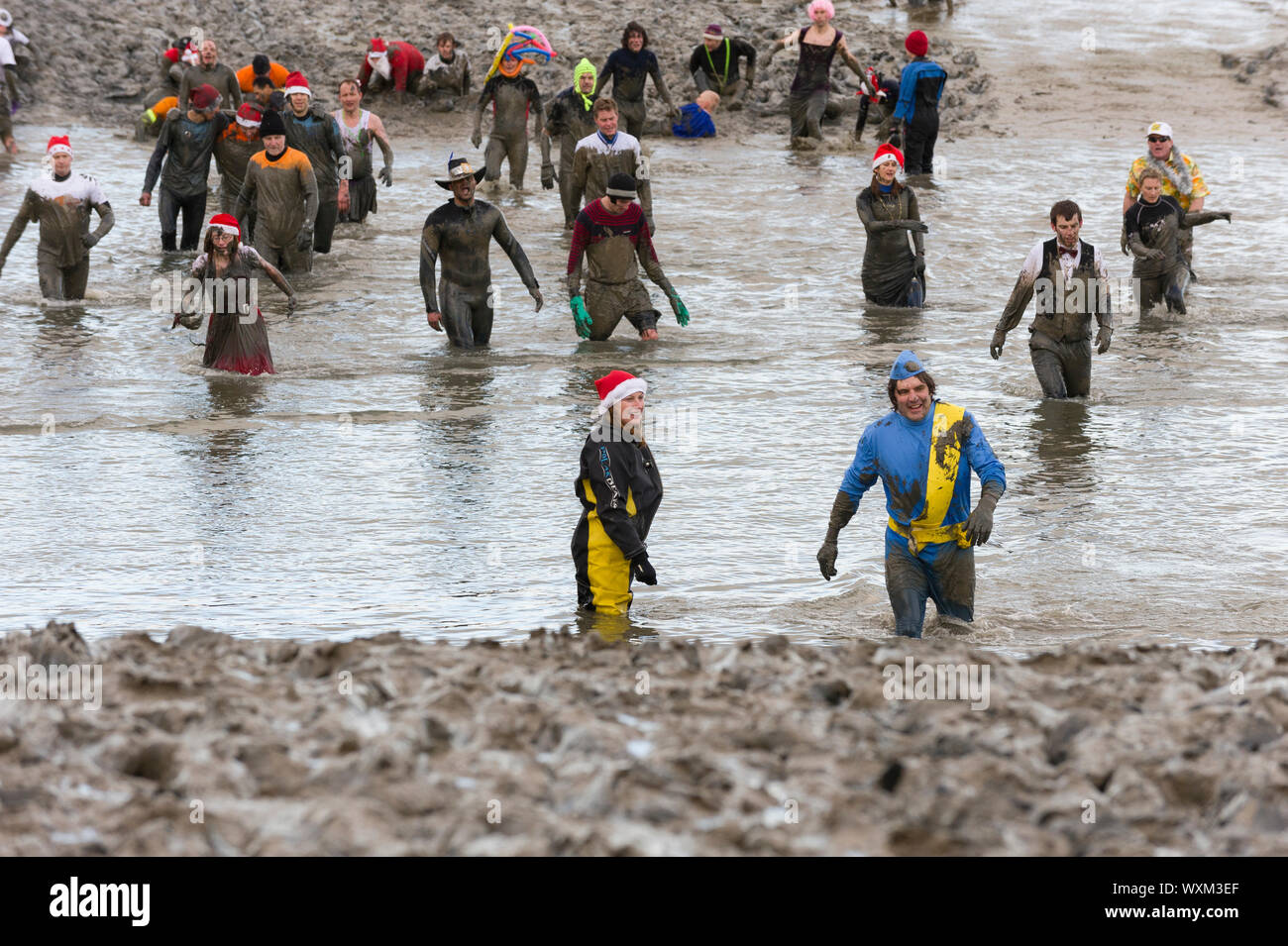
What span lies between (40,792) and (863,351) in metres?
10.2

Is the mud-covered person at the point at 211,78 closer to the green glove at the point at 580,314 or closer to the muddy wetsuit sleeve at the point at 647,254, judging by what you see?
the green glove at the point at 580,314

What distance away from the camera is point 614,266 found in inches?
558

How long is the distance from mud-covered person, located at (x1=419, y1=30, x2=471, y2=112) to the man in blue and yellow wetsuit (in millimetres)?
19417

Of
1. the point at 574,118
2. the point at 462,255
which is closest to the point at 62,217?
the point at 462,255

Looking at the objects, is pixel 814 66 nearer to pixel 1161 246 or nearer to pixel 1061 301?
pixel 1161 246

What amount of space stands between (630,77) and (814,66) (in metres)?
3.95

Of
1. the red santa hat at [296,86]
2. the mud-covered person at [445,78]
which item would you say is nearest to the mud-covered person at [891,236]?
the red santa hat at [296,86]

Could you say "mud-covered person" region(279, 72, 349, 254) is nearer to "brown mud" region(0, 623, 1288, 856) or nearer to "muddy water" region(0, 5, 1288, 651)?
"muddy water" region(0, 5, 1288, 651)

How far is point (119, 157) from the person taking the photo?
22859 mm

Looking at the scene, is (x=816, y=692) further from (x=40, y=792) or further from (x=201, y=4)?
(x=201, y=4)

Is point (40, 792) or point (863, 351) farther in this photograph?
point (863, 351)

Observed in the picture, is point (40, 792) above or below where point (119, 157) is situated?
below
